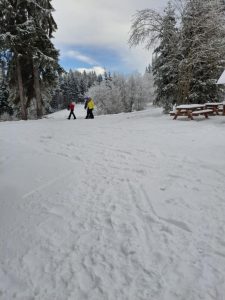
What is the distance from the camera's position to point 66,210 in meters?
3.95

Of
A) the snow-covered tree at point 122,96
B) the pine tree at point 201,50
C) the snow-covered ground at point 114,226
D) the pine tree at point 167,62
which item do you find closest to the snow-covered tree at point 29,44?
the pine tree at point 167,62

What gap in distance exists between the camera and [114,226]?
345 cm

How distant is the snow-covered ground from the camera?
251 cm

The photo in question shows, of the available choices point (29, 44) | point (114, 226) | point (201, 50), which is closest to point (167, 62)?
point (201, 50)

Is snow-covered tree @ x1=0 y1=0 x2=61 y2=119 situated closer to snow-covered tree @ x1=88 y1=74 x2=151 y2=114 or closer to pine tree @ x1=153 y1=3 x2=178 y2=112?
pine tree @ x1=153 y1=3 x2=178 y2=112

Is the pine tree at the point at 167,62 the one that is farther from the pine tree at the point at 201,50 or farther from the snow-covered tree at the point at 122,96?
the snow-covered tree at the point at 122,96

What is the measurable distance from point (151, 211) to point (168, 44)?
636 inches

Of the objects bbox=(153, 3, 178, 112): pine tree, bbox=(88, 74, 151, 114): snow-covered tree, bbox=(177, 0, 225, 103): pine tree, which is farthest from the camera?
bbox=(88, 74, 151, 114): snow-covered tree

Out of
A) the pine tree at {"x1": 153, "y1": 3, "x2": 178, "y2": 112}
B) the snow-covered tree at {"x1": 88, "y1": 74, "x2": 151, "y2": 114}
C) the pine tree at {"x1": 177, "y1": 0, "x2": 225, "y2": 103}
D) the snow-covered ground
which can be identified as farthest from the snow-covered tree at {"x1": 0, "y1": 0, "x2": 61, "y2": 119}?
the snow-covered tree at {"x1": 88, "y1": 74, "x2": 151, "y2": 114}

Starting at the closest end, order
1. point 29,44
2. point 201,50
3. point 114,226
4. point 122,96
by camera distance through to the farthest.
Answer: point 114,226
point 201,50
point 29,44
point 122,96

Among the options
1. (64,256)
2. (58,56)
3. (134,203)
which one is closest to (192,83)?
(58,56)

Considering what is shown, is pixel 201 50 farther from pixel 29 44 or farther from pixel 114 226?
pixel 114 226

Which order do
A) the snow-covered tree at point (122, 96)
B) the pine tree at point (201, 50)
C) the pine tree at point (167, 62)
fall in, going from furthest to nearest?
the snow-covered tree at point (122, 96) < the pine tree at point (167, 62) < the pine tree at point (201, 50)

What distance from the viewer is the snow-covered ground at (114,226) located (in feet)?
8.22
